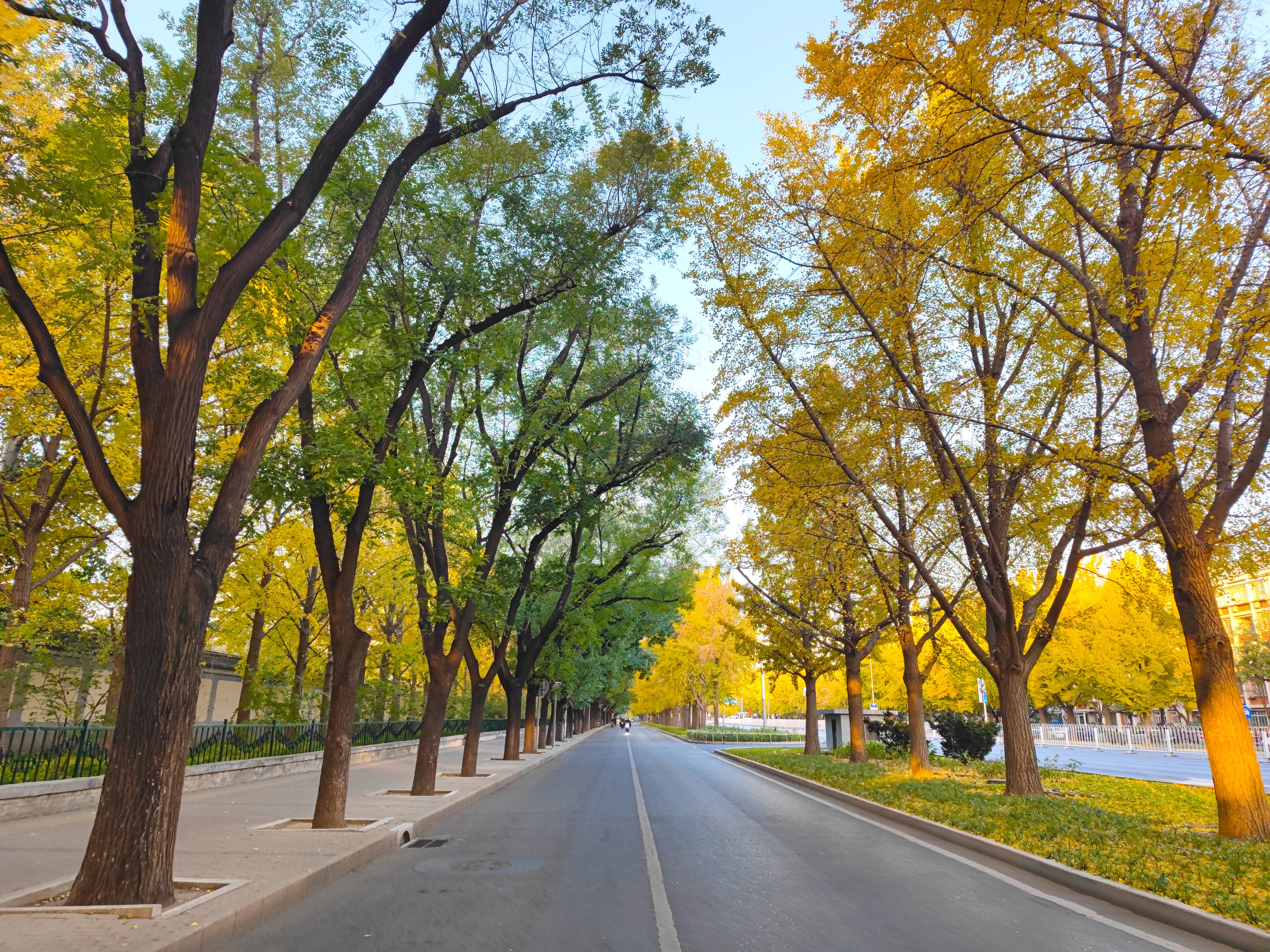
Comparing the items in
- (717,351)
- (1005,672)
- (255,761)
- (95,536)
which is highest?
(717,351)

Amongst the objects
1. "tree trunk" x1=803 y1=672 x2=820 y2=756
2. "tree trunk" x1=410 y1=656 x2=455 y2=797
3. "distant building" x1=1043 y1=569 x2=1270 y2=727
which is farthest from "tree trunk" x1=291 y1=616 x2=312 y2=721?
"distant building" x1=1043 y1=569 x2=1270 y2=727

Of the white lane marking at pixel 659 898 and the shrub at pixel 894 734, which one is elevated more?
the white lane marking at pixel 659 898

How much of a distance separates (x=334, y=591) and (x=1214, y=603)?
457 inches

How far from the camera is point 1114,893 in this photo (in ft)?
21.3

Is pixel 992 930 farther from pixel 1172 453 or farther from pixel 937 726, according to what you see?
pixel 937 726

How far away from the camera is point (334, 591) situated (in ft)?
32.3

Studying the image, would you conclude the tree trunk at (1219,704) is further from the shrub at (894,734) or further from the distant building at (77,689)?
the shrub at (894,734)

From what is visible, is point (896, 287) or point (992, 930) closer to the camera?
point (992, 930)

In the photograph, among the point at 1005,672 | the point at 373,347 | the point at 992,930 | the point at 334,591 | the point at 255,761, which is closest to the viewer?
the point at 992,930

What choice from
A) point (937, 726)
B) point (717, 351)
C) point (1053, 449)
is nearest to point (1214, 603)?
point (1053, 449)

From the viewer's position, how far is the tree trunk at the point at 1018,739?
1308cm

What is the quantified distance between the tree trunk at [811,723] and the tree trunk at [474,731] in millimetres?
12671

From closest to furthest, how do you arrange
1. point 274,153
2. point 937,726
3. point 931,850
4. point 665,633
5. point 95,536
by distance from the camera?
point 931,850 → point 274,153 → point 95,536 → point 937,726 → point 665,633

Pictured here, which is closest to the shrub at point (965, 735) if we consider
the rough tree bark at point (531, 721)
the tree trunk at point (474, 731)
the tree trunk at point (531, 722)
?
the tree trunk at point (474, 731)
